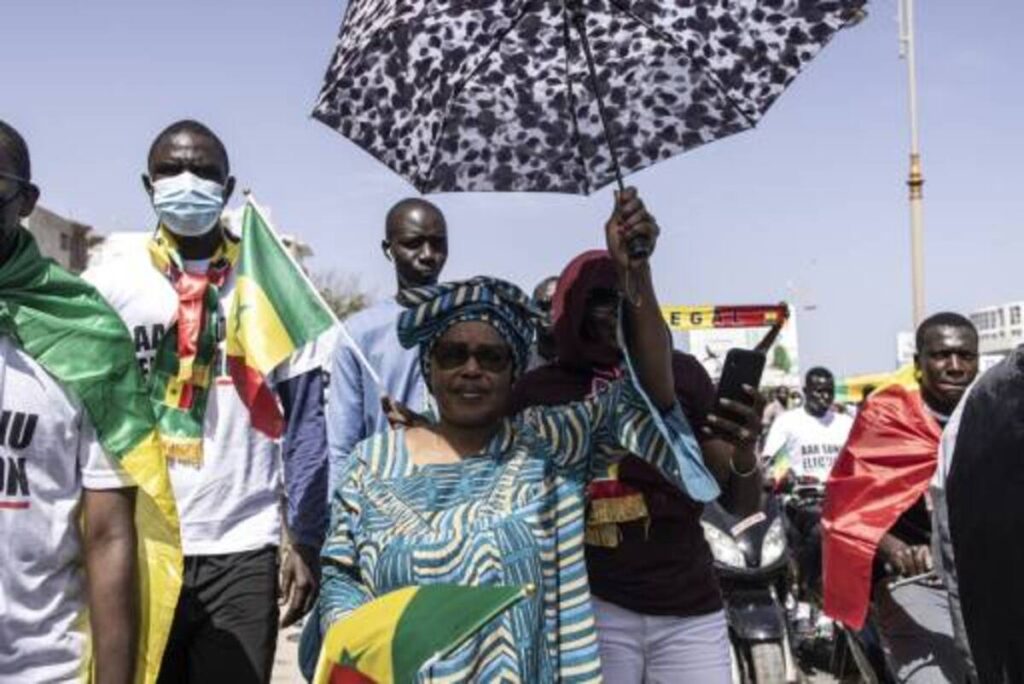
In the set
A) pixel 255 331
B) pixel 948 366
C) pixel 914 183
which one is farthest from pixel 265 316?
pixel 914 183

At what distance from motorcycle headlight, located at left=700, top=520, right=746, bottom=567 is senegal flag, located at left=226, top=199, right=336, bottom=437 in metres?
2.97

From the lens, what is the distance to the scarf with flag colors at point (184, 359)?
418 centimetres

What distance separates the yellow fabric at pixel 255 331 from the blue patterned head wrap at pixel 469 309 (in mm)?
1237

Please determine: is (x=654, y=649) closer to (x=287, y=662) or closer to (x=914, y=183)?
(x=287, y=662)

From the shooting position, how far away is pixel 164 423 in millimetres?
4172

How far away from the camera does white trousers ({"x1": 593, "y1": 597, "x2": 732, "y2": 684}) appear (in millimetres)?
3705

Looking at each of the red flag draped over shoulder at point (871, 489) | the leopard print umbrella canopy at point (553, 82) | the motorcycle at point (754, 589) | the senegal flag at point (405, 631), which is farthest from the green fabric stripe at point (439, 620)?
the motorcycle at point (754, 589)

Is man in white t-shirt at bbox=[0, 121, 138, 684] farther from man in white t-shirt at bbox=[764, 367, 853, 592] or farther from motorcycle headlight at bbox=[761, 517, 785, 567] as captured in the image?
man in white t-shirt at bbox=[764, 367, 853, 592]

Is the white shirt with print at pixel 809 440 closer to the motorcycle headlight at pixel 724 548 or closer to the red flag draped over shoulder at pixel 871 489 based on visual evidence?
the motorcycle headlight at pixel 724 548

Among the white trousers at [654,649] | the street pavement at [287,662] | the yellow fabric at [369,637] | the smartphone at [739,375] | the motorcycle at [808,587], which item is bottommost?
the street pavement at [287,662]

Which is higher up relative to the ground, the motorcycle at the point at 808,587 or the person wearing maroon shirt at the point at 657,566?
the person wearing maroon shirt at the point at 657,566

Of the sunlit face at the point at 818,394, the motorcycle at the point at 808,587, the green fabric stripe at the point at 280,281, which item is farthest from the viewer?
the sunlit face at the point at 818,394

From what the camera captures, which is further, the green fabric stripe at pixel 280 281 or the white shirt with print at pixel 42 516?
the green fabric stripe at pixel 280 281

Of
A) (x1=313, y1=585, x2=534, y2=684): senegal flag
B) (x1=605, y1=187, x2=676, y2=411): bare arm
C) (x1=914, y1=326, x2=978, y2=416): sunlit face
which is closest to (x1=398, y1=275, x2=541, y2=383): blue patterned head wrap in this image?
(x1=605, y1=187, x2=676, y2=411): bare arm
